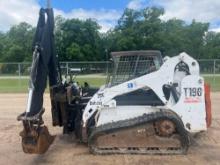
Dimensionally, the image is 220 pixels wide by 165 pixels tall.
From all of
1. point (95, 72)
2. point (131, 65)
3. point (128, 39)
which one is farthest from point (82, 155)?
point (128, 39)

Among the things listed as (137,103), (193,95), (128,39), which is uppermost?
(128,39)

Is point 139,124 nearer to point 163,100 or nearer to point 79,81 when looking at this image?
point 163,100

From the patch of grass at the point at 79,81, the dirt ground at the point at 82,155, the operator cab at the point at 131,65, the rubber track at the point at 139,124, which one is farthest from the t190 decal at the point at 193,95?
Answer: the patch of grass at the point at 79,81

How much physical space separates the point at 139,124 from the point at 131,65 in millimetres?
1191

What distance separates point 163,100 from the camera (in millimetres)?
7984

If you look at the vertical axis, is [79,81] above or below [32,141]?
above

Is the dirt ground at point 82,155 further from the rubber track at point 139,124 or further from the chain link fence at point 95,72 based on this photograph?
the chain link fence at point 95,72

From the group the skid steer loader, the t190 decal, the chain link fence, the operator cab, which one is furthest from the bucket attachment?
the chain link fence

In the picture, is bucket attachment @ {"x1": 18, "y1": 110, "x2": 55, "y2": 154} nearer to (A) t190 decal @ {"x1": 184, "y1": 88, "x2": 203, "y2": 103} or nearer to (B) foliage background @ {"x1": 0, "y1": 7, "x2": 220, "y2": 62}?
(A) t190 decal @ {"x1": 184, "y1": 88, "x2": 203, "y2": 103}

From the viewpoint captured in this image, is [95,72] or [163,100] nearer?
[163,100]

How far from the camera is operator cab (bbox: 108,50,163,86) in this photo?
8211 millimetres

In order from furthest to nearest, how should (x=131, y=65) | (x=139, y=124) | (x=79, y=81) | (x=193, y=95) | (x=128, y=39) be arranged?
1. (x=128, y=39)
2. (x=79, y=81)
3. (x=131, y=65)
4. (x=193, y=95)
5. (x=139, y=124)

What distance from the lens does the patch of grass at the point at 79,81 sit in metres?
25.6

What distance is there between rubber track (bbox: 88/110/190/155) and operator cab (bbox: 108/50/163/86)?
80 cm
